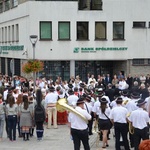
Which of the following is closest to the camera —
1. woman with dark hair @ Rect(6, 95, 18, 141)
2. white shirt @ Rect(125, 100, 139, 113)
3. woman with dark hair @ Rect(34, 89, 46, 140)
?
white shirt @ Rect(125, 100, 139, 113)

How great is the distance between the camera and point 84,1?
146 feet

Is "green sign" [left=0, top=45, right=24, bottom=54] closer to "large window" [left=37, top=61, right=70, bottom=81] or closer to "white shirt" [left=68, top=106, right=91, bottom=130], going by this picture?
"large window" [left=37, top=61, right=70, bottom=81]

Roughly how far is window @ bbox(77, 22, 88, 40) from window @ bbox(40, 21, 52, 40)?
2431 mm

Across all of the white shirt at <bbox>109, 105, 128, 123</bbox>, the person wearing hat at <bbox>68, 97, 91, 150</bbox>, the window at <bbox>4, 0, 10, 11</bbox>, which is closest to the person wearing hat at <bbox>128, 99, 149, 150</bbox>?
the white shirt at <bbox>109, 105, 128, 123</bbox>

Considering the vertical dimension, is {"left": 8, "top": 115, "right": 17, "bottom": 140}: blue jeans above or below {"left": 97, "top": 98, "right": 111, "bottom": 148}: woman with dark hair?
below

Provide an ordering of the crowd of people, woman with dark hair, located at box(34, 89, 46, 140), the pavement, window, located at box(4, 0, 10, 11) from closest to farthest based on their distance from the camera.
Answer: the crowd of people
the pavement
woman with dark hair, located at box(34, 89, 46, 140)
window, located at box(4, 0, 10, 11)

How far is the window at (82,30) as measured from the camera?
1719 inches

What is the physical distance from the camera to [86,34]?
4381cm

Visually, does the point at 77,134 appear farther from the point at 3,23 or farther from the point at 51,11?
the point at 3,23

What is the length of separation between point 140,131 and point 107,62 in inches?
1265

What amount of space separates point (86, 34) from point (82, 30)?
20.0 inches

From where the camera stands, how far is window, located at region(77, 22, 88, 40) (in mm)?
43656

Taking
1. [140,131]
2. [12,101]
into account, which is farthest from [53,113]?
[140,131]

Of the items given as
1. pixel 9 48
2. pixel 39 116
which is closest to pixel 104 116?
pixel 39 116
